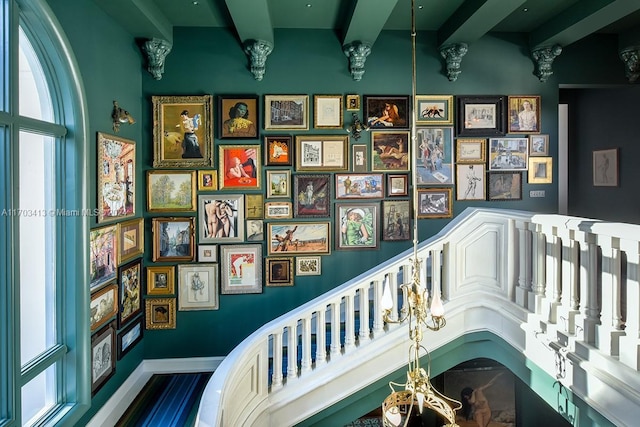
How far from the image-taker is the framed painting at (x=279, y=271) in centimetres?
459

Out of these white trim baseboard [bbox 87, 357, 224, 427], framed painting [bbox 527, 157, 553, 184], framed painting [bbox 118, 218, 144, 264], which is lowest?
white trim baseboard [bbox 87, 357, 224, 427]

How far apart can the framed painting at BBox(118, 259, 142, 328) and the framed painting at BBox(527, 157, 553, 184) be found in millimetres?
4629

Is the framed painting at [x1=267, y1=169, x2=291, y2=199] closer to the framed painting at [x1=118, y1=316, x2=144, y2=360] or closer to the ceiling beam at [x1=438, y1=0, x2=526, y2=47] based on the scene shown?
the framed painting at [x1=118, y1=316, x2=144, y2=360]

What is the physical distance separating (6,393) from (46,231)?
106 centimetres

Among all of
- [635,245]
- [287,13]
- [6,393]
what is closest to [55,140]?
[6,393]

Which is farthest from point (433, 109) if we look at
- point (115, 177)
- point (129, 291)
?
point (129, 291)

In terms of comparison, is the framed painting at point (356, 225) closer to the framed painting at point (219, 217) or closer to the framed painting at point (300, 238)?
the framed painting at point (300, 238)

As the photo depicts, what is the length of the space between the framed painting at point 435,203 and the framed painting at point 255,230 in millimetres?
1875

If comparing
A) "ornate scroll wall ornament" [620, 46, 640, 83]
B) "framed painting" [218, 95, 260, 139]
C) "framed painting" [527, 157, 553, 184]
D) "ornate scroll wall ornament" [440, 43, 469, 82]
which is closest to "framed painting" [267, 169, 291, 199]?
"framed painting" [218, 95, 260, 139]

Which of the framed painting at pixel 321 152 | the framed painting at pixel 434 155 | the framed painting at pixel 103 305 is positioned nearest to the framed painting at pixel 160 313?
the framed painting at pixel 103 305

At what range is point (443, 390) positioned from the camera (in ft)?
Answer: 17.0

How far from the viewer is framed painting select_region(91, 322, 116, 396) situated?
3.22 meters

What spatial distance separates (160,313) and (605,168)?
606 centimetres

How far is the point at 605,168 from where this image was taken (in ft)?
17.8
